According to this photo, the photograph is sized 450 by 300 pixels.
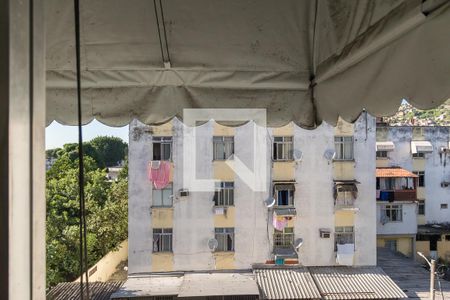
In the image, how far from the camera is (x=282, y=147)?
5.91 metres

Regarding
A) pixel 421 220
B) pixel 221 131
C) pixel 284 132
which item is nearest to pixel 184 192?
pixel 221 131

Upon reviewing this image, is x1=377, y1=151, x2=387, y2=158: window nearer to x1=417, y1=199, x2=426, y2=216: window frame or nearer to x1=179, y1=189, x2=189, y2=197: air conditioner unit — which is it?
x1=417, y1=199, x2=426, y2=216: window frame

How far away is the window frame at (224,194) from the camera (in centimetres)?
579

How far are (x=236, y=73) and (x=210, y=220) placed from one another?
4.80 m

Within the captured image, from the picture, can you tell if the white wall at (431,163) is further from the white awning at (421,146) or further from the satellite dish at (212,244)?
the satellite dish at (212,244)

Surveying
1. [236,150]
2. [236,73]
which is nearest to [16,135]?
[236,73]

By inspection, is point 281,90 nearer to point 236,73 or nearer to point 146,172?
point 236,73

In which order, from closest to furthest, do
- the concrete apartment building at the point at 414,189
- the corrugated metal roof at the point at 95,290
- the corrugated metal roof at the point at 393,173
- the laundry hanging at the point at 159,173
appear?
1. the corrugated metal roof at the point at 95,290
2. the laundry hanging at the point at 159,173
3. the corrugated metal roof at the point at 393,173
4. the concrete apartment building at the point at 414,189

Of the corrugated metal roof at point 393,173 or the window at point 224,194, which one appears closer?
the window at point 224,194

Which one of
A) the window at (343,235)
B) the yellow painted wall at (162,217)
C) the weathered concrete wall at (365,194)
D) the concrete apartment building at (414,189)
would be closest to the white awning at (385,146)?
the concrete apartment building at (414,189)

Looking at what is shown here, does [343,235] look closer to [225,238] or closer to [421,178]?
[225,238]

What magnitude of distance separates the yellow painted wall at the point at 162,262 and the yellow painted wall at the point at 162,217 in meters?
0.46

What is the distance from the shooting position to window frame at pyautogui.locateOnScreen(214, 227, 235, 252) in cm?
582

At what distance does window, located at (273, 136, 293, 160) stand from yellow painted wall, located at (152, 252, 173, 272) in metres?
2.29
